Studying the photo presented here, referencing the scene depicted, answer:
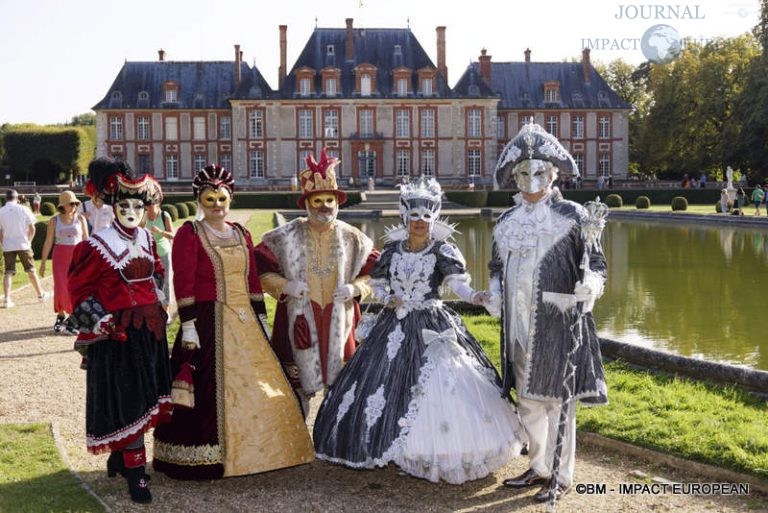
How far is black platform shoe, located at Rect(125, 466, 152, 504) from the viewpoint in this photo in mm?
3709

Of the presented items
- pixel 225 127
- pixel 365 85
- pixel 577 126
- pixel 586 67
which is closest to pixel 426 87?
pixel 365 85

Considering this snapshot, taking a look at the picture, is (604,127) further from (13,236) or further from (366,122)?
(13,236)

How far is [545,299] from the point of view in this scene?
149 inches

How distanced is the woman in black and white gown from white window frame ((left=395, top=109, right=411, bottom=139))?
35.6m

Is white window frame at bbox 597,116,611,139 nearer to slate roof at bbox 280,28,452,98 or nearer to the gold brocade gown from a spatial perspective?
slate roof at bbox 280,28,452,98

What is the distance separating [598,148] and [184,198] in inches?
817

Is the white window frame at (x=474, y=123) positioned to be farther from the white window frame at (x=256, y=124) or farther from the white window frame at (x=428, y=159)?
the white window frame at (x=256, y=124)

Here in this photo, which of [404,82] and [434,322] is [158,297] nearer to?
[434,322]

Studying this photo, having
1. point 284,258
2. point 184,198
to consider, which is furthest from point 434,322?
point 184,198

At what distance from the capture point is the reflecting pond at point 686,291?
7.49 metres

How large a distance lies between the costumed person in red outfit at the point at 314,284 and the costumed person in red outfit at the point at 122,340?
66 cm

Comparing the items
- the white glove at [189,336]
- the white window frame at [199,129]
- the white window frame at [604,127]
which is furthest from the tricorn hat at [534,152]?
the white window frame at [604,127]

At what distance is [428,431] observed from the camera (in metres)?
3.75

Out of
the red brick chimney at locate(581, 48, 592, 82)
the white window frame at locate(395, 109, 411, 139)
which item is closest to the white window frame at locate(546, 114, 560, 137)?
the red brick chimney at locate(581, 48, 592, 82)
